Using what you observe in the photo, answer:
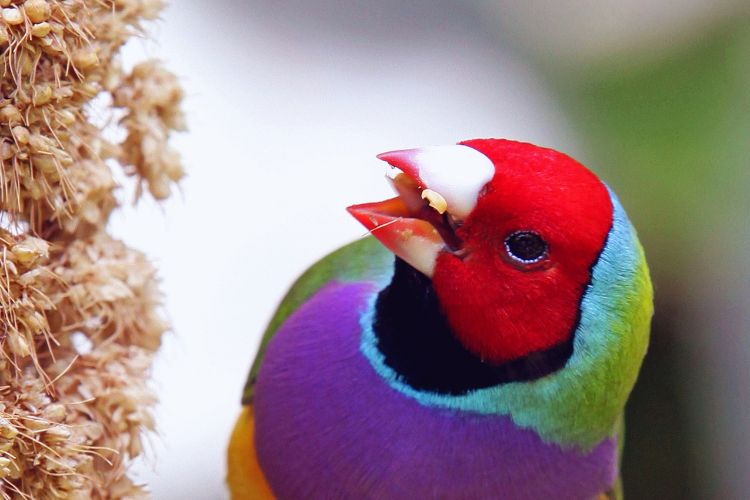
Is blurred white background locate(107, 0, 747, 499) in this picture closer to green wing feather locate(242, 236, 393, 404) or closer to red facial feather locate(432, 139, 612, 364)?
green wing feather locate(242, 236, 393, 404)

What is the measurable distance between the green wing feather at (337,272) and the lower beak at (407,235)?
318 millimetres

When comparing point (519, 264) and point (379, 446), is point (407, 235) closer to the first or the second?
point (519, 264)

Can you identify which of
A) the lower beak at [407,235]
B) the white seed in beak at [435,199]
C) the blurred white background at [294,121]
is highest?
the white seed in beak at [435,199]

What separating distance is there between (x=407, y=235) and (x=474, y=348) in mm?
171

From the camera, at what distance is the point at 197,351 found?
10.3 ft

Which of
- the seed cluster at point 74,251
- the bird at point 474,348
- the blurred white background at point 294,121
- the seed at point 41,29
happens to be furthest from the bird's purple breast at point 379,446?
the blurred white background at point 294,121

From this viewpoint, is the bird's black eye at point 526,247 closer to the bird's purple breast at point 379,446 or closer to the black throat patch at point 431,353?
the black throat patch at point 431,353

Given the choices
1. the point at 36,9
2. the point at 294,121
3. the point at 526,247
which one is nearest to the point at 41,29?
the point at 36,9

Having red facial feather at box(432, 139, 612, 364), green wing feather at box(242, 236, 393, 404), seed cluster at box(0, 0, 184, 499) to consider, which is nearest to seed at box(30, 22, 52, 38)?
seed cluster at box(0, 0, 184, 499)

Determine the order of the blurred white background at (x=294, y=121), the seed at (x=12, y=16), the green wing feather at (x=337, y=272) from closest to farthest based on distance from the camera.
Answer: the seed at (x=12, y=16) < the green wing feather at (x=337, y=272) < the blurred white background at (x=294, y=121)

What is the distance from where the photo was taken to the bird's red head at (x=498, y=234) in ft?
3.80

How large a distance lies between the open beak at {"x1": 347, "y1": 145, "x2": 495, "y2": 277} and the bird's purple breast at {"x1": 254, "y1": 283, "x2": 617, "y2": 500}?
0.20m

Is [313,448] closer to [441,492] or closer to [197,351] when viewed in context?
[441,492]

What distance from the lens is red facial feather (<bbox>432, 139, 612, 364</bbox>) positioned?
1.16 m
